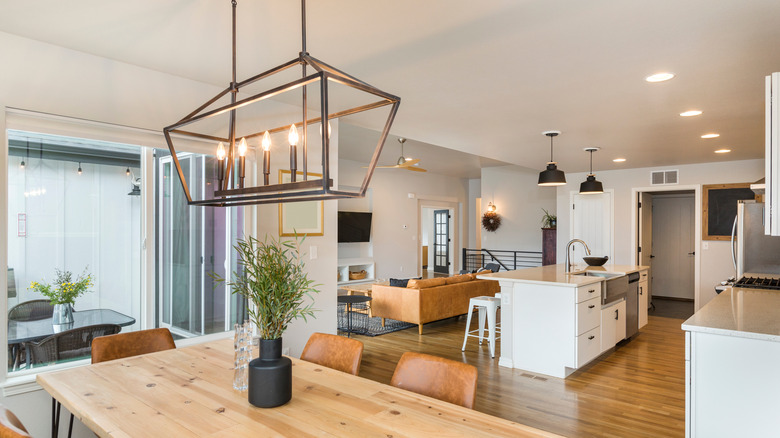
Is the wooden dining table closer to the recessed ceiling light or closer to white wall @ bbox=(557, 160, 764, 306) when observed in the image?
the recessed ceiling light

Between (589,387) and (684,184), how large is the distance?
480 centimetres

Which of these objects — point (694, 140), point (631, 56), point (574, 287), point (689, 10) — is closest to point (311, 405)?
point (689, 10)

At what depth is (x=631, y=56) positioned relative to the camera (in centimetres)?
274

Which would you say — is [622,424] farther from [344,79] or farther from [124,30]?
[124,30]

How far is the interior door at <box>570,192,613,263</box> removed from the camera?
307 inches

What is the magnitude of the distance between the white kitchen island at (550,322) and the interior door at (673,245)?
16.9 ft

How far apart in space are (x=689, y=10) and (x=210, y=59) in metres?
2.63

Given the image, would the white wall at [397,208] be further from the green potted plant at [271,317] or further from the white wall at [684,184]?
the green potted plant at [271,317]

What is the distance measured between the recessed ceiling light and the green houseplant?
6.56m

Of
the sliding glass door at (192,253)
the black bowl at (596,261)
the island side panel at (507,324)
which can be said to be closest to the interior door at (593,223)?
the black bowl at (596,261)

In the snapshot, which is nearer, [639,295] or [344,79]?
[344,79]

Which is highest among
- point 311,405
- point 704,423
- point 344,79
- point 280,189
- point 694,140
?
point 694,140

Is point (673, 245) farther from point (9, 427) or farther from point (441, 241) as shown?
point (9, 427)

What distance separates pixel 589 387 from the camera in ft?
13.0
